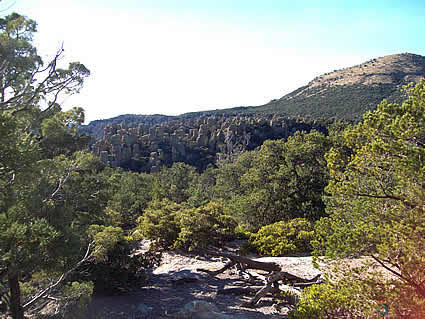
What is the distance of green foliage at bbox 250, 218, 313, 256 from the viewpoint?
40.4ft

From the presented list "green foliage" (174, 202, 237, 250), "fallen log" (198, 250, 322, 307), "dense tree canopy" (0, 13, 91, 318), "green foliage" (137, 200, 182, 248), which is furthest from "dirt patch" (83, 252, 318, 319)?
"dense tree canopy" (0, 13, 91, 318)

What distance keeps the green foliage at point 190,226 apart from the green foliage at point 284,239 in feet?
5.59

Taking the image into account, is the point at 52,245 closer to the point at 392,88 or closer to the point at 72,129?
the point at 72,129

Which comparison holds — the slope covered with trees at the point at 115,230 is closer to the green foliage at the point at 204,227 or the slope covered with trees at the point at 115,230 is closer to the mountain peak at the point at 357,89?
the green foliage at the point at 204,227

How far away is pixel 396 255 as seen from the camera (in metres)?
4.42

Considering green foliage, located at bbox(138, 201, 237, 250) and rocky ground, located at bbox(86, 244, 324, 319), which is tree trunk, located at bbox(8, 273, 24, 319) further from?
green foliage, located at bbox(138, 201, 237, 250)

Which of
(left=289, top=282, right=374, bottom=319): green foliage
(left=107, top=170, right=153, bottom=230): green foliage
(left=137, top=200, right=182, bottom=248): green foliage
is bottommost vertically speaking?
(left=107, top=170, right=153, bottom=230): green foliage

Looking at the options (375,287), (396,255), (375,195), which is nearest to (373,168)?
(375,195)

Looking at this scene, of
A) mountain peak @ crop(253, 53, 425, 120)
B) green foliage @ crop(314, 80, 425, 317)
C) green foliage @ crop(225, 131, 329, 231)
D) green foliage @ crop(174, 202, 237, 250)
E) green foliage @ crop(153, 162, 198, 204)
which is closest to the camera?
green foliage @ crop(314, 80, 425, 317)

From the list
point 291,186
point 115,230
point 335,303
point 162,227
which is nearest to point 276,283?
point 335,303

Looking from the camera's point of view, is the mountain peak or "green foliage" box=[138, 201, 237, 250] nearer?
"green foliage" box=[138, 201, 237, 250]

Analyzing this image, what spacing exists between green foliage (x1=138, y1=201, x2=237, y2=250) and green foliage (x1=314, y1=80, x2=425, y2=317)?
8.75 m

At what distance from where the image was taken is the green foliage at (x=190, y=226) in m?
13.4

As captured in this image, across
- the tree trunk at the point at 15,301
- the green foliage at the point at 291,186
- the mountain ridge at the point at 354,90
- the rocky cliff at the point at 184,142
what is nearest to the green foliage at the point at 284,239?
the green foliage at the point at 291,186
